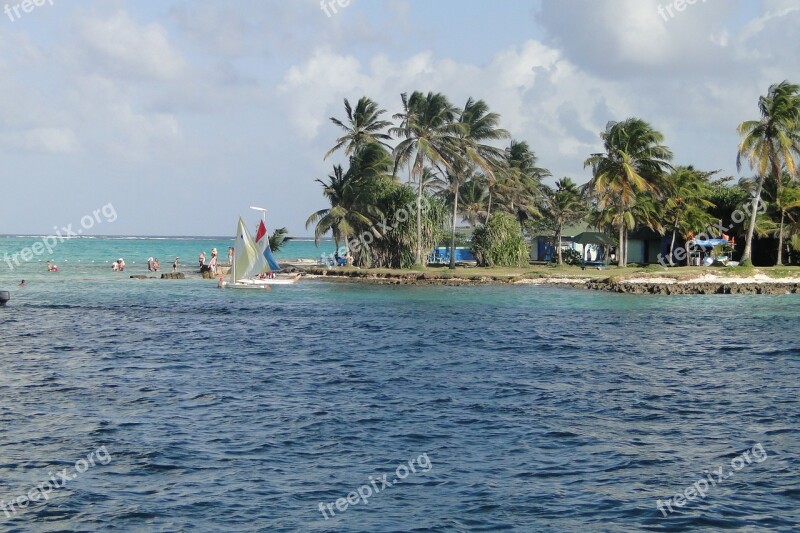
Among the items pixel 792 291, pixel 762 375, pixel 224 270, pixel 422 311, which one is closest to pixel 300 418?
pixel 762 375

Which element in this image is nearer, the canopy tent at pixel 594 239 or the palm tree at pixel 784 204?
the palm tree at pixel 784 204

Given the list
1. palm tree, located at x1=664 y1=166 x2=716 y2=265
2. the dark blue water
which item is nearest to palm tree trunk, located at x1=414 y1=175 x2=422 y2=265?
palm tree, located at x1=664 y1=166 x2=716 y2=265

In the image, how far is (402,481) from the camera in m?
16.0

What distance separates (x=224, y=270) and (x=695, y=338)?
5896 centimetres

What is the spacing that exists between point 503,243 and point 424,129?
50.6 ft

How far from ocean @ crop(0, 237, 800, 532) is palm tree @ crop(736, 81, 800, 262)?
32.6 m

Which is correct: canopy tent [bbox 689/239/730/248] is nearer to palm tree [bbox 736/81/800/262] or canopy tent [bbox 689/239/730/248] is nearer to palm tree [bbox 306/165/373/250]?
palm tree [bbox 736/81/800/262]

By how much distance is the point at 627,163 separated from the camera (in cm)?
A: 7475

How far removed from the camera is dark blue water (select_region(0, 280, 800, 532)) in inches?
566

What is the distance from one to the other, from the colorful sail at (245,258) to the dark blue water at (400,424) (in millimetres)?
18539

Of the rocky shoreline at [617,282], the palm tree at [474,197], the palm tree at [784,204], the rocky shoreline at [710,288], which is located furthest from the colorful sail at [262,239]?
the palm tree at [784,204]

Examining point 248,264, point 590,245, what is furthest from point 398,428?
point 590,245

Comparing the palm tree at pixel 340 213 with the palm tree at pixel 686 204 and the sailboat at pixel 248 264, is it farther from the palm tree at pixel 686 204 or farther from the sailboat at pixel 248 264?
the palm tree at pixel 686 204

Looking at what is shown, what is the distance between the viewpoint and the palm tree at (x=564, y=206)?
89500 mm
